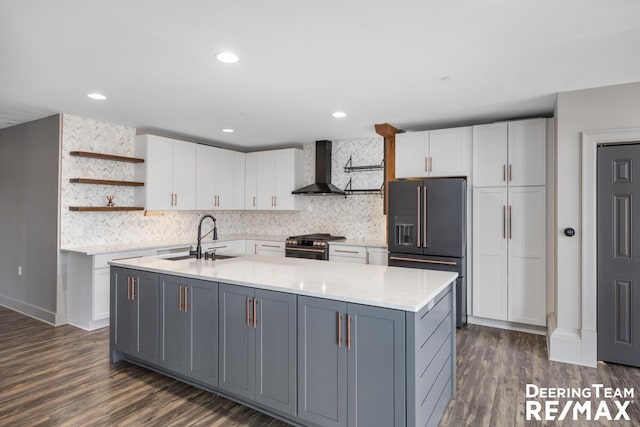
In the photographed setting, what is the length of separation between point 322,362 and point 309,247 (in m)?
3.18

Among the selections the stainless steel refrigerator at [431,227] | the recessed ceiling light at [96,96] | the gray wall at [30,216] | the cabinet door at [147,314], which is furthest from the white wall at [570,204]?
the gray wall at [30,216]

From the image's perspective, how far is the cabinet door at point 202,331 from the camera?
2.49m

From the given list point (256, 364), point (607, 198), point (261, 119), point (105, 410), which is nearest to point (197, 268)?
point (256, 364)

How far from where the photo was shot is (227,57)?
258 cm

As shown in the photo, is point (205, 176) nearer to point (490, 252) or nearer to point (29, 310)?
point (29, 310)

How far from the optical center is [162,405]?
97.3 inches

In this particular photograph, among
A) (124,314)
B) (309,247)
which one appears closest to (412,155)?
(309,247)

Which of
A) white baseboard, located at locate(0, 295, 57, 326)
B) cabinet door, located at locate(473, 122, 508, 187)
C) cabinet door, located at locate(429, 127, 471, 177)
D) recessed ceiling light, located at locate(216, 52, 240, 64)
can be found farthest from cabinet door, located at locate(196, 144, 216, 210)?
cabinet door, located at locate(473, 122, 508, 187)

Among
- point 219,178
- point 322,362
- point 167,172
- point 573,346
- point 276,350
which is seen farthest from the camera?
point 219,178

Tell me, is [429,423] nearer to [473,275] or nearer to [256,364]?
[256,364]

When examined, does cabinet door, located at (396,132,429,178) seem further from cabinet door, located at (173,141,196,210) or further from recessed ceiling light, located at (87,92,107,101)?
recessed ceiling light, located at (87,92,107,101)

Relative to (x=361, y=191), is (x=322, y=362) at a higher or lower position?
lower

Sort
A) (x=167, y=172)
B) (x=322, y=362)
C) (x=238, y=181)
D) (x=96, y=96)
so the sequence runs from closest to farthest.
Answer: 1. (x=322, y=362)
2. (x=96, y=96)
3. (x=167, y=172)
4. (x=238, y=181)

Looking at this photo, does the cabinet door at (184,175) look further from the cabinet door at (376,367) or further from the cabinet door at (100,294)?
the cabinet door at (376,367)
